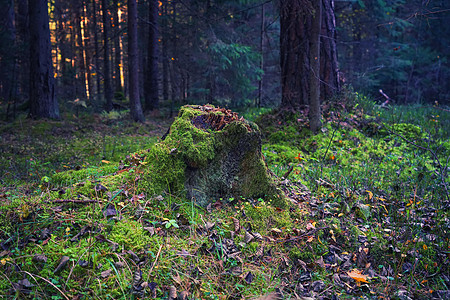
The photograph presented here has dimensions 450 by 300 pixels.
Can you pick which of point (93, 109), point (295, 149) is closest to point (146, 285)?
point (295, 149)

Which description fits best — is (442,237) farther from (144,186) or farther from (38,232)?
(38,232)

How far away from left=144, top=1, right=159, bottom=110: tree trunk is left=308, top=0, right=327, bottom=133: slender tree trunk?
30.7ft

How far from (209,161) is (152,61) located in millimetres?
13114

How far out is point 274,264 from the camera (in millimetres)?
2736

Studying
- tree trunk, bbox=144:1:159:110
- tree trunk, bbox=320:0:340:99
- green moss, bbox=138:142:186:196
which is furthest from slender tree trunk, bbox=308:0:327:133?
tree trunk, bbox=144:1:159:110

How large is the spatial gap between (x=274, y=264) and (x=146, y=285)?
50.4 inches

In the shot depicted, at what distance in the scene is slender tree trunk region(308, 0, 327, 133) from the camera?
6195 millimetres

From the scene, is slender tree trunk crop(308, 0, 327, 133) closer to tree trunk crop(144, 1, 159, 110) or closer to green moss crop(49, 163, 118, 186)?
green moss crop(49, 163, 118, 186)

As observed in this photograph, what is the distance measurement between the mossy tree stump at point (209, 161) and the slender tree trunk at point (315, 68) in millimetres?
3566

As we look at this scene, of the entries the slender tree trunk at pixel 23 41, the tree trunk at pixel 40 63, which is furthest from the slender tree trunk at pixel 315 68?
the slender tree trunk at pixel 23 41

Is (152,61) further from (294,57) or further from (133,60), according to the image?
(294,57)

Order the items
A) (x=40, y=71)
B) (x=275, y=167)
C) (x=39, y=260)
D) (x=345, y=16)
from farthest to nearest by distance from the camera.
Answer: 1. (x=345, y=16)
2. (x=40, y=71)
3. (x=275, y=167)
4. (x=39, y=260)

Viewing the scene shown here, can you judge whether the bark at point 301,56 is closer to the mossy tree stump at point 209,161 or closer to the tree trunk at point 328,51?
the tree trunk at point 328,51

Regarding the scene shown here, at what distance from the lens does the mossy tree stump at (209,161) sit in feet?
10.3
